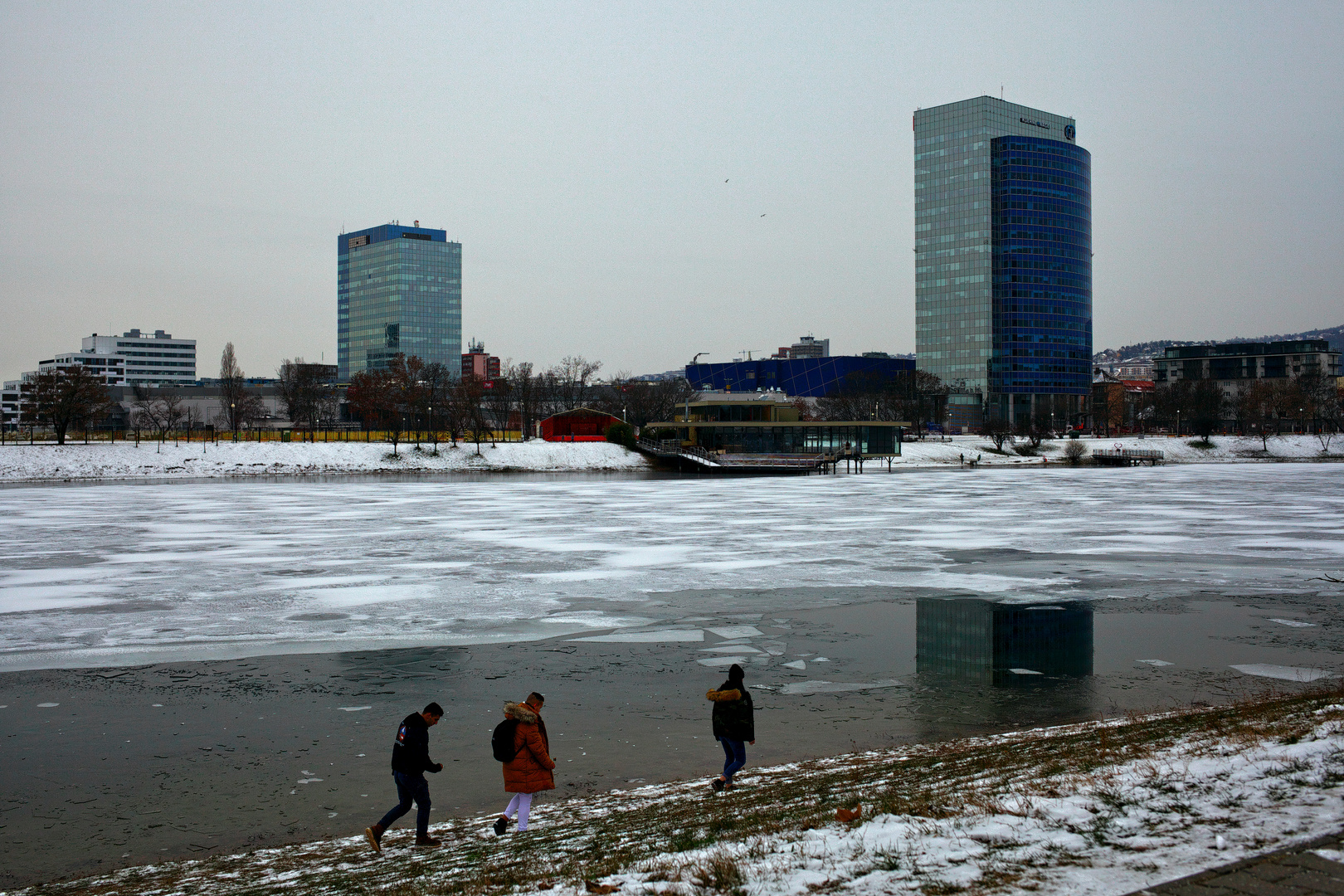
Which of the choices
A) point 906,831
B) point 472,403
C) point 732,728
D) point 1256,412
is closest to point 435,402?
point 472,403

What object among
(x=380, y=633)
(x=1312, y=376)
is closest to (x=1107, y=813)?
(x=380, y=633)

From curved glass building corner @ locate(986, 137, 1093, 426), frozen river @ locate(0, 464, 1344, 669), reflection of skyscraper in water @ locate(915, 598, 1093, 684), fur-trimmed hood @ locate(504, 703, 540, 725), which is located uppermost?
curved glass building corner @ locate(986, 137, 1093, 426)

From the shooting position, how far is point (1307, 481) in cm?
6262

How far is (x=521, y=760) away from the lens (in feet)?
29.8

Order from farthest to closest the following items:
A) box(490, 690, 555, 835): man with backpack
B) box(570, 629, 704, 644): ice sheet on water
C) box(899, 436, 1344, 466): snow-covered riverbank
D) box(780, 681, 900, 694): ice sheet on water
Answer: box(899, 436, 1344, 466): snow-covered riverbank, box(570, 629, 704, 644): ice sheet on water, box(780, 681, 900, 694): ice sheet on water, box(490, 690, 555, 835): man with backpack

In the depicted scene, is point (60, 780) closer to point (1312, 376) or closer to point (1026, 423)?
point (1026, 423)

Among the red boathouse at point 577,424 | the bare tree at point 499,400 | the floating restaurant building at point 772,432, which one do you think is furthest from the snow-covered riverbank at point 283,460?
the bare tree at point 499,400

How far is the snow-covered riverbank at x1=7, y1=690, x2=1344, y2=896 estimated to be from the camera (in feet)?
21.6

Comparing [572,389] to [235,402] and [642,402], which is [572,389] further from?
[235,402]

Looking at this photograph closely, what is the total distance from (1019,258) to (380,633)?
591 ft

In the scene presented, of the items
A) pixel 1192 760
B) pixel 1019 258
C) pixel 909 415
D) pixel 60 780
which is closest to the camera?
pixel 1192 760

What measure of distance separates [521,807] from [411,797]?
1.08 meters

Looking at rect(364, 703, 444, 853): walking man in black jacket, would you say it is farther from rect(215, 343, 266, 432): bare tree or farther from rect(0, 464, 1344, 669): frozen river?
rect(215, 343, 266, 432): bare tree

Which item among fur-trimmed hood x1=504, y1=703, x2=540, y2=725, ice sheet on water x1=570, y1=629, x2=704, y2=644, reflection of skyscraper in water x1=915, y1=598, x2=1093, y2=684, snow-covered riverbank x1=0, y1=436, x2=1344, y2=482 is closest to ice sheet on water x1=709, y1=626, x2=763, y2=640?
ice sheet on water x1=570, y1=629, x2=704, y2=644
